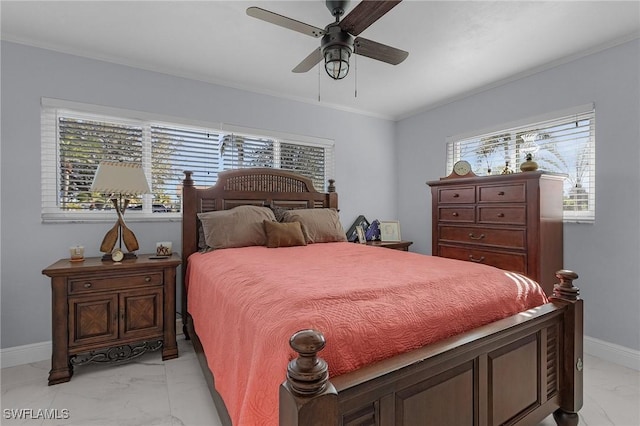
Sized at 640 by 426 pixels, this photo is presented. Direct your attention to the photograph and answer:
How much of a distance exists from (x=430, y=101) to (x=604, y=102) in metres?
1.71

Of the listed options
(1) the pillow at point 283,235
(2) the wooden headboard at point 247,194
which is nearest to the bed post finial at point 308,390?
(1) the pillow at point 283,235

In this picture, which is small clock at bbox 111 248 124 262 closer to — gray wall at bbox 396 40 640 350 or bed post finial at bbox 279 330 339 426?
bed post finial at bbox 279 330 339 426

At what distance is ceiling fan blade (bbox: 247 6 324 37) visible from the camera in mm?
1599

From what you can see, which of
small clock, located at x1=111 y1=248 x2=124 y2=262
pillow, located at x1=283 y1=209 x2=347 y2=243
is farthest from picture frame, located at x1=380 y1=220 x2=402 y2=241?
small clock, located at x1=111 y1=248 x2=124 y2=262

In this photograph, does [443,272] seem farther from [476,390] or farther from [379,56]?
[379,56]

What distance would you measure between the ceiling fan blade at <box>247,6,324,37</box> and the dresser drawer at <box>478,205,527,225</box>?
6.81 ft

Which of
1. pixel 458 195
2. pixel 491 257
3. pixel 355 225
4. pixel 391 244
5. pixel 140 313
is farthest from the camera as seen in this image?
pixel 355 225

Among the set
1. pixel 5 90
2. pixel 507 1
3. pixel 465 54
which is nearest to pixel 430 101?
pixel 465 54

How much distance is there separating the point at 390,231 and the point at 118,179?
3.04 metres

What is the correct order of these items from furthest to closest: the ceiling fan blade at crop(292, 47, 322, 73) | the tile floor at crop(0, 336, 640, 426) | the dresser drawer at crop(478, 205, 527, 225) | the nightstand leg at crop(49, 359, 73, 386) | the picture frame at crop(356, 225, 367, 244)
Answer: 1. the picture frame at crop(356, 225, 367, 244)
2. the dresser drawer at crop(478, 205, 527, 225)
3. the nightstand leg at crop(49, 359, 73, 386)
4. the ceiling fan blade at crop(292, 47, 322, 73)
5. the tile floor at crop(0, 336, 640, 426)

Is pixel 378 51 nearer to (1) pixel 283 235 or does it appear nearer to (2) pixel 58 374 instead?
(1) pixel 283 235

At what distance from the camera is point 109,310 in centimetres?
229

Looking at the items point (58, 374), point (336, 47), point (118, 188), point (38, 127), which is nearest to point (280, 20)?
point (336, 47)

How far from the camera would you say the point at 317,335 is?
2.66 ft
